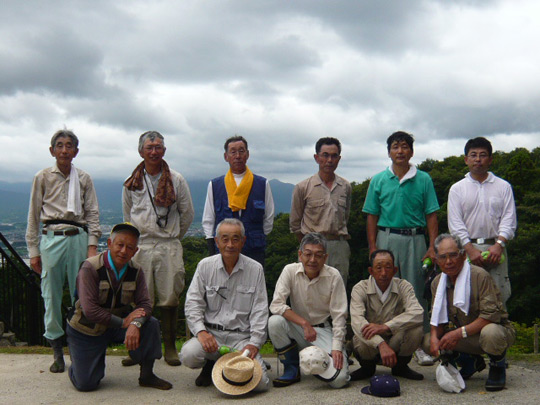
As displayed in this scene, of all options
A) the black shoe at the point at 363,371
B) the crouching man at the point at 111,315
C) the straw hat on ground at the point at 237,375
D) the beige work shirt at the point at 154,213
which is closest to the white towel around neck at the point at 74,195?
the beige work shirt at the point at 154,213

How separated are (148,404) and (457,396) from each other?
260 centimetres

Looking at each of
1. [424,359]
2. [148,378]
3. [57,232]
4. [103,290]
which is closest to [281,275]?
[148,378]

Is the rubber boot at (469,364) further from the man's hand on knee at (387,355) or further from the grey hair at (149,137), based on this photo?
the grey hair at (149,137)

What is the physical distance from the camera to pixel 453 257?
15.7ft

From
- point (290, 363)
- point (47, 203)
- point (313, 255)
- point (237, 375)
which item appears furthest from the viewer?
point (47, 203)

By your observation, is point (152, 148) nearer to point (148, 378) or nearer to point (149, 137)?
point (149, 137)

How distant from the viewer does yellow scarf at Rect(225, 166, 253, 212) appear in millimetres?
6031

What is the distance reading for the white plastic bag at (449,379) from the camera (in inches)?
184

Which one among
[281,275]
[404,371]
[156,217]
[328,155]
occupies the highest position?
[328,155]

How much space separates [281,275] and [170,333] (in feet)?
5.10

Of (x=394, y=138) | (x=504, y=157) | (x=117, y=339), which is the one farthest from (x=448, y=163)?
(x=117, y=339)

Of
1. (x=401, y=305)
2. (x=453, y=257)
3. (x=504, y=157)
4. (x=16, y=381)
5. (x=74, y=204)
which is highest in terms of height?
(x=504, y=157)

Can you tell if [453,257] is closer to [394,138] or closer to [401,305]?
[401,305]

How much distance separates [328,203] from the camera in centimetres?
599
